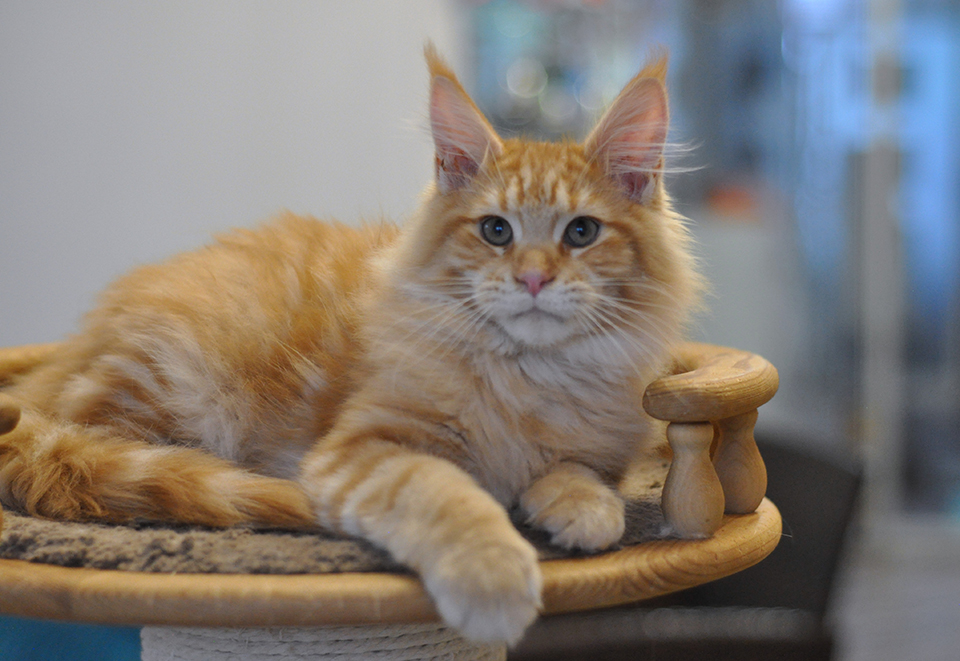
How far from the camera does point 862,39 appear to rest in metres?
3.29

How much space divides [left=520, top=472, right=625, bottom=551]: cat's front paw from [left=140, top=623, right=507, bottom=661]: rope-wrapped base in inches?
8.1

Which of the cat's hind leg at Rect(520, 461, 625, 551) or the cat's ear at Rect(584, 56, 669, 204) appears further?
the cat's ear at Rect(584, 56, 669, 204)

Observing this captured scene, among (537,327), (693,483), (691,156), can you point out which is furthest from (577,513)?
(691,156)

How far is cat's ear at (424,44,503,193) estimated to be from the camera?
1.14 m

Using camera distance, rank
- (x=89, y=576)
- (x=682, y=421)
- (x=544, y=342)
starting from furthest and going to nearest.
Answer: (x=544, y=342), (x=682, y=421), (x=89, y=576)

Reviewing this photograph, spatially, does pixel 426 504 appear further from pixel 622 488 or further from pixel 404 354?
pixel 622 488

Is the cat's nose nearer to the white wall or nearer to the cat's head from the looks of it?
the cat's head

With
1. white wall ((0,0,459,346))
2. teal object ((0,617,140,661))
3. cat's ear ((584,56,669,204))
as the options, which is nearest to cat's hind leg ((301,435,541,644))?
cat's ear ((584,56,669,204))

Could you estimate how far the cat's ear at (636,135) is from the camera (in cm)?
113

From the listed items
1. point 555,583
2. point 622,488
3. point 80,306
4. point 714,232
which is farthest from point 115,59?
point 714,232

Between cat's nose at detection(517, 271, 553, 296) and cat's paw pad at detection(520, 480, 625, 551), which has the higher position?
cat's nose at detection(517, 271, 553, 296)

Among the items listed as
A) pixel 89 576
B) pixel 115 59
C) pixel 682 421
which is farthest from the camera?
pixel 115 59

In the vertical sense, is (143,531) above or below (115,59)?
below

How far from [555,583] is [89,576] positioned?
1.57 feet
